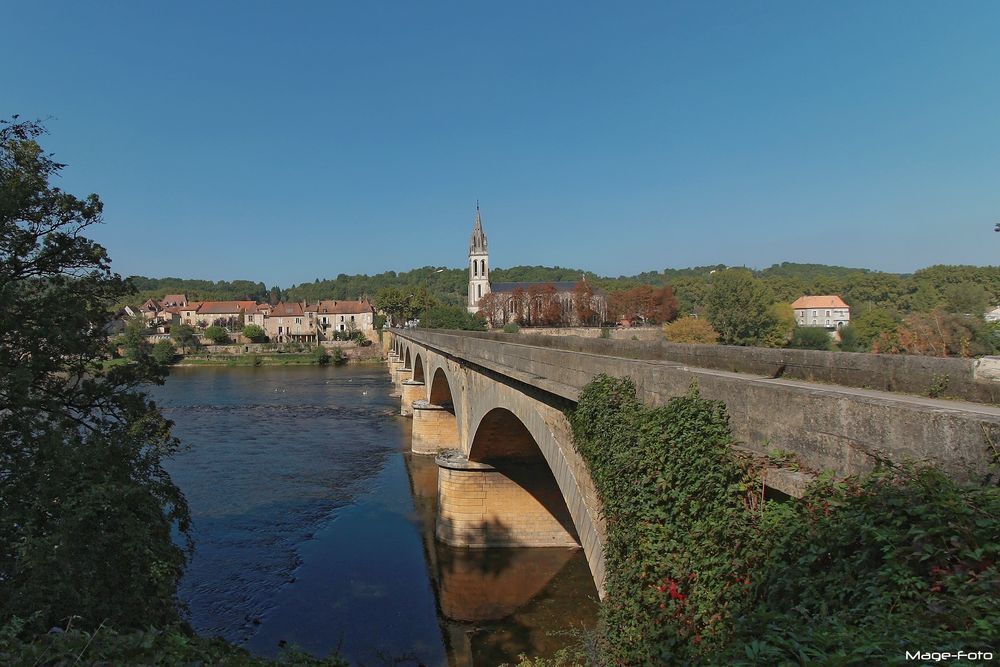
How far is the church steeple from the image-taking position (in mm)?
119875

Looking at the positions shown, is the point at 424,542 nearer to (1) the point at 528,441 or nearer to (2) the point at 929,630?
(1) the point at 528,441

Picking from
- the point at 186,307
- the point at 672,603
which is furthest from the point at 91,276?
the point at 186,307

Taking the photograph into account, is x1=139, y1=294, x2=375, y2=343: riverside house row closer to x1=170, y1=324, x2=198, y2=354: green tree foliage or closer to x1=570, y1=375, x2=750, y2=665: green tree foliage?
x1=170, y1=324, x2=198, y2=354: green tree foliage

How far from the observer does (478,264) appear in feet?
394

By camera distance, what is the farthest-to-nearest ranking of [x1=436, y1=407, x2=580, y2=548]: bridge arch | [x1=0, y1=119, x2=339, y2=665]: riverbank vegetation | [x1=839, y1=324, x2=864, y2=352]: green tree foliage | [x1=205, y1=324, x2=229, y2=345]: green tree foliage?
[x1=205, y1=324, x2=229, y2=345]: green tree foliage < [x1=839, y1=324, x2=864, y2=352]: green tree foliage < [x1=436, y1=407, x2=580, y2=548]: bridge arch < [x1=0, y1=119, x2=339, y2=665]: riverbank vegetation

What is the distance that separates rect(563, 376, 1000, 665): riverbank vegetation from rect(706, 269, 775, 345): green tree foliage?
51.6 meters

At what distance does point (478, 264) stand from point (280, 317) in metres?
45.9

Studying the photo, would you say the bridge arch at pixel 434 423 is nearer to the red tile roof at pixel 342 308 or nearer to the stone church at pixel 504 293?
the stone church at pixel 504 293

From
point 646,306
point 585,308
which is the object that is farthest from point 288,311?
point 646,306

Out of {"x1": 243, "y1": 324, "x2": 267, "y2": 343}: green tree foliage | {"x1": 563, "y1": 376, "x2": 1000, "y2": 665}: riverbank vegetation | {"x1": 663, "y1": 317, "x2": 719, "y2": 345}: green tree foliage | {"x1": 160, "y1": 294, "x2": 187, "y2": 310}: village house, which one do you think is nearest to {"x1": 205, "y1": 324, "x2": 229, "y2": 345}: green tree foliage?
{"x1": 243, "y1": 324, "x2": 267, "y2": 343}: green tree foliage

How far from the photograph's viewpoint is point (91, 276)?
1268cm

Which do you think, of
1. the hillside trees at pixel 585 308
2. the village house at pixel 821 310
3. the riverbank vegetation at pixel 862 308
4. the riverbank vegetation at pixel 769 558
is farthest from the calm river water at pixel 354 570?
the village house at pixel 821 310

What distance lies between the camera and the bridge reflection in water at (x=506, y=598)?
1554 centimetres

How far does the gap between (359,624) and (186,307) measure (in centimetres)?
14771
